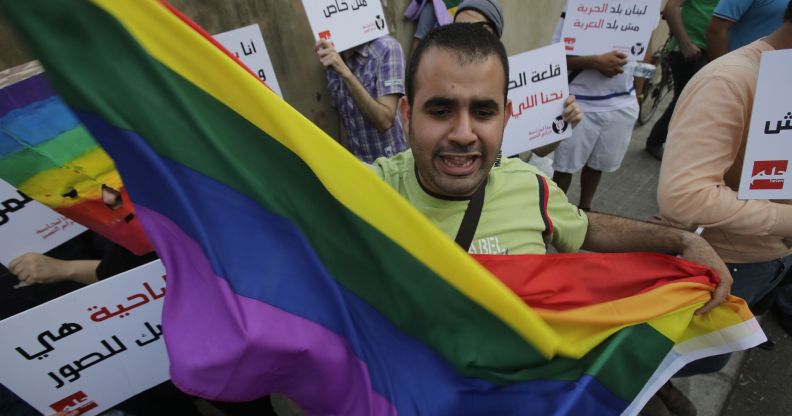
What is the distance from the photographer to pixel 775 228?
1788 mm

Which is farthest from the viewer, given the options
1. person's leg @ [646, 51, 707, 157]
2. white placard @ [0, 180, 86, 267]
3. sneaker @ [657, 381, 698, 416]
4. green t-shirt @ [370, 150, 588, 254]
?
person's leg @ [646, 51, 707, 157]

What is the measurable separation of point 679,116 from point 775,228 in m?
0.57

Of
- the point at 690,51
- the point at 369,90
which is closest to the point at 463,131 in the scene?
the point at 369,90

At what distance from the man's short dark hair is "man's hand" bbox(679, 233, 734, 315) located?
86 centimetres

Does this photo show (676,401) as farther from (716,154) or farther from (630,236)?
(716,154)

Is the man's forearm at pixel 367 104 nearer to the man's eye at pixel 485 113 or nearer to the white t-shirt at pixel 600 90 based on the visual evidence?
the man's eye at pixel 485 113

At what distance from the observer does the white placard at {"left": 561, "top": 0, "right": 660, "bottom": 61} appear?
10.5ft

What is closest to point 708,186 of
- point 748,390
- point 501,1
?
point 748,390

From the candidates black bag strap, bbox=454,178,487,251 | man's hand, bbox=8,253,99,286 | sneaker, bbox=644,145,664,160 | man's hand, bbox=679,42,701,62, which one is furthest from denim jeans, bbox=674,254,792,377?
sneaker, bbox=644,145,664,160

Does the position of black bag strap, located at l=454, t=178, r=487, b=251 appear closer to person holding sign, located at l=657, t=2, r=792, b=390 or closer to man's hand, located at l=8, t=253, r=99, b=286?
person holding sign, located at l=657, t=2, r=792, b=390

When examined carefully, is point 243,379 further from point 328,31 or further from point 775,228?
point 328,31

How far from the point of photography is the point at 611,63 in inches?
133

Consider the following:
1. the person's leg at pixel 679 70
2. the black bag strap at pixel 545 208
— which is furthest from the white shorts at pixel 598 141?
the black bag strap at pixel 545 208

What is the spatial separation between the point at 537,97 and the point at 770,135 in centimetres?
145
